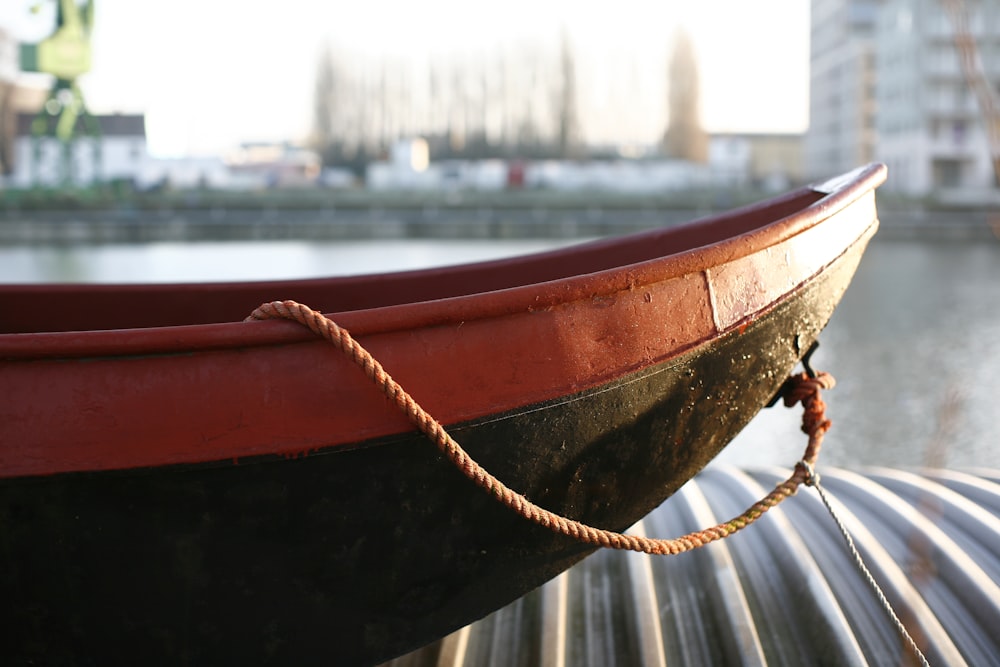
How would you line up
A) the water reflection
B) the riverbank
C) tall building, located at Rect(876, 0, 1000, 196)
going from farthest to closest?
tall building, located at Rect(876, 0, 1000, 196), the riverbank, the water reflection

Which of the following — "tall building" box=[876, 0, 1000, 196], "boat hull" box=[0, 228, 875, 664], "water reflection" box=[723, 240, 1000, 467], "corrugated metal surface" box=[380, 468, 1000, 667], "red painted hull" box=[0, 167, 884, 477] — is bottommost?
"water reflection" box=[723, 240, 1000, 467]

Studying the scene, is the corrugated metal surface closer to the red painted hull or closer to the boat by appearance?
the boat

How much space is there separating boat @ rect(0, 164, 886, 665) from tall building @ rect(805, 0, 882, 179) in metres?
56.8

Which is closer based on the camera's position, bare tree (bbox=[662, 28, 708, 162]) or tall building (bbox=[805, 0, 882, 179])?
bare tree (bbox=[662, 28, 708, 162])

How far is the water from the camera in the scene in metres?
8.31

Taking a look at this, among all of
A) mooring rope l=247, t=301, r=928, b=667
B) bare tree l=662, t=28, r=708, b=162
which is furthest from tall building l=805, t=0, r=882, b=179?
mooring rope l=247, t=301, r=928, b=667

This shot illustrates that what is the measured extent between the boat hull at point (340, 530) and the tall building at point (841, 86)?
56901mm

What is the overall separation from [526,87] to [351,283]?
5665 centimetres

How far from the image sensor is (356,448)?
2002 mm

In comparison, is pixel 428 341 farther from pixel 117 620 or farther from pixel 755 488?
pixel 755 488

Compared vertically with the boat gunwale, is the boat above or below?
below

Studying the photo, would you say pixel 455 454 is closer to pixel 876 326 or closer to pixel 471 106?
pixel 876 326

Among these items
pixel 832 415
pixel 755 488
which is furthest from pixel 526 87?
pixel 755 488

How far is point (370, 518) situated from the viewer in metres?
2.12
